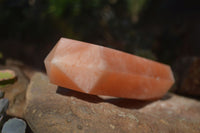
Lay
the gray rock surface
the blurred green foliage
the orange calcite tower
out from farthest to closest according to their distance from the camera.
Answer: the blurred green foliage, the orange calcite tower, the gray rock surface

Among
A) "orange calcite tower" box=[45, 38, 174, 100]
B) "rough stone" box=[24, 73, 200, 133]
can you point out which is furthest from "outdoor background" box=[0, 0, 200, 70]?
"rough stone" box=[24, 73, 200, 133]

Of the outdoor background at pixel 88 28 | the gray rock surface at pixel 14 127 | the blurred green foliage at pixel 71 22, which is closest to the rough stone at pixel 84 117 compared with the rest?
the gray rock surface at pixel 14 127

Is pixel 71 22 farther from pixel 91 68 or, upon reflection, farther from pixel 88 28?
pixel 91 68

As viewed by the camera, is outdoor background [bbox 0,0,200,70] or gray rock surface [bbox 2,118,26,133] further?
outdoor background [bbox 0,0,200,70]

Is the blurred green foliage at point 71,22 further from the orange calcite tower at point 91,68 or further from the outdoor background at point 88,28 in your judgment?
the orange calcite tower at point 91,68

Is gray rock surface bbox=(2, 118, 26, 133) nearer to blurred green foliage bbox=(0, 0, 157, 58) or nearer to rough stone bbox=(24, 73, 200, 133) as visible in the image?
rough stone bbox=(24, 73, 200, 133)
